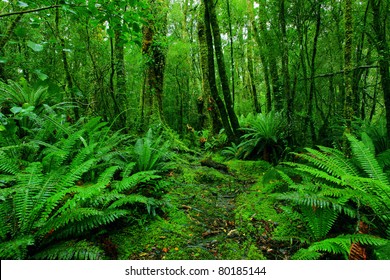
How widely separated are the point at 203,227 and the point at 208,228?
0.21 ft

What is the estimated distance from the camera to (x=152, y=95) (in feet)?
26.2

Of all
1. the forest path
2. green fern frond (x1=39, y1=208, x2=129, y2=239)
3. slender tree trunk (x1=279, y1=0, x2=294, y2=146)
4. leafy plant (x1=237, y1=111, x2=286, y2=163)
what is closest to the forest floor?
the forest path

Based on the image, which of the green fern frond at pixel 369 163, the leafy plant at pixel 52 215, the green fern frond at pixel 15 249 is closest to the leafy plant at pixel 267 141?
the green fern frond at pixel 369 163

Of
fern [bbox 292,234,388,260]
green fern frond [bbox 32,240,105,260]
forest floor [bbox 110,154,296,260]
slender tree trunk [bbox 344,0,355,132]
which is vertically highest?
slender tree trunk [bbox 344,0,355,132]

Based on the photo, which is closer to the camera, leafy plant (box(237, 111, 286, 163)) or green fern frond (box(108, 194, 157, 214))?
green fern frond (box(108, 194, 157, 214))

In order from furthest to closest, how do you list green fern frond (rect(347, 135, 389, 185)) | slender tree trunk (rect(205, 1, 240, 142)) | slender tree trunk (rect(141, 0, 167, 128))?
1. slender tree trunk (rect(141, 0, 167, 128))
2. slender tree trunk (rect(205, 1, 240, 142))
3. green fern frond (rect(347, 135, 389, 185))

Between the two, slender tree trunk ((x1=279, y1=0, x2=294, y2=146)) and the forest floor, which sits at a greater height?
slender tree trunk ((x1=279, y1=0, x2=294, y2=146))

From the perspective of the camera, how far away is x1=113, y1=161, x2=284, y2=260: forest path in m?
2.34

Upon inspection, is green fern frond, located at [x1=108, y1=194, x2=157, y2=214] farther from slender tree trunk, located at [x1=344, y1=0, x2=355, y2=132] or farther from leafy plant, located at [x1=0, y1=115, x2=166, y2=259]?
slender tree trunk, located at [x1=344, y1=0, x2=355, y2=132]

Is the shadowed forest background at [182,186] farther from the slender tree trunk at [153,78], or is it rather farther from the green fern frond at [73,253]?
the slender tree trunk at [153,78]

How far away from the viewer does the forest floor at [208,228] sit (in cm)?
233

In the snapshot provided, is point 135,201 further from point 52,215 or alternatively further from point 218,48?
point 218,48

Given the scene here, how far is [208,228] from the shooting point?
2.86 metres

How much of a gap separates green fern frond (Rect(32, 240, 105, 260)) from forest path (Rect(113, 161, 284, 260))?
1.13ft
